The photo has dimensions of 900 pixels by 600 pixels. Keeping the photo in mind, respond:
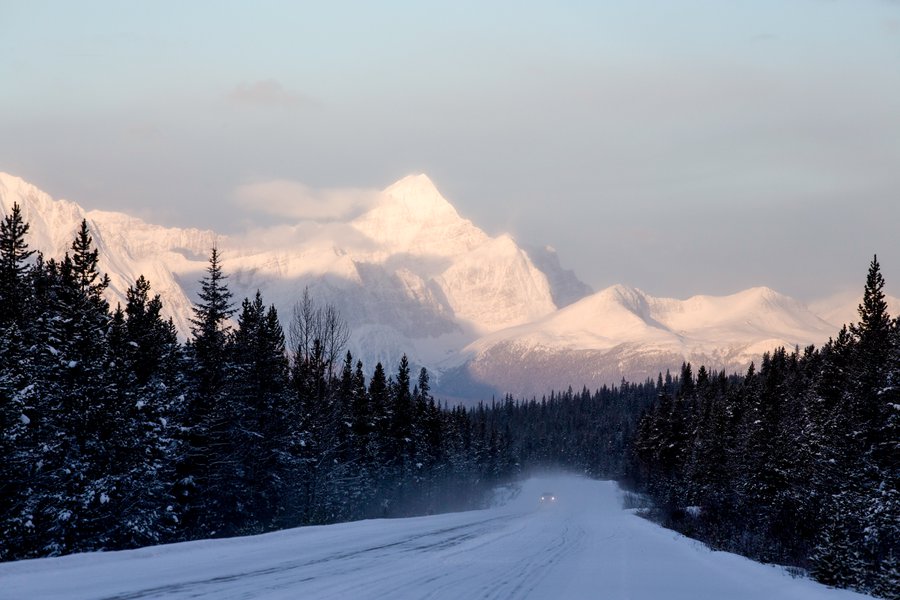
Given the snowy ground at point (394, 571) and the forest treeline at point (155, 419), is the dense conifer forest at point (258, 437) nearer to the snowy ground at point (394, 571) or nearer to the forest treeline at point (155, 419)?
the forest treeline at point (155, 419)

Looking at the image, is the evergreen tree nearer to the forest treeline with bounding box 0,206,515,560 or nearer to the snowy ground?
the forest treeline with bounding box 0,206,515,560

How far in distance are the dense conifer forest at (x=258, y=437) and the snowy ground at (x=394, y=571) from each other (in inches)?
175

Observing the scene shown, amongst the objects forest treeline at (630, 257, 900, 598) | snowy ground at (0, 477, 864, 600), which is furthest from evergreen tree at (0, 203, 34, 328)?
forest treeline at (630, 257, 900, 598)

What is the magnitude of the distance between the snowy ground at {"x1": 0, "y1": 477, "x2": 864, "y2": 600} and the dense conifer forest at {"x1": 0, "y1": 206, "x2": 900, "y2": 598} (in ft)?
14.6

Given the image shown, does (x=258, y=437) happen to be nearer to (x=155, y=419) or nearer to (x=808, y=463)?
(x=155, y=419)

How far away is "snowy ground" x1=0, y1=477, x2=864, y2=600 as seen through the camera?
13195 mm

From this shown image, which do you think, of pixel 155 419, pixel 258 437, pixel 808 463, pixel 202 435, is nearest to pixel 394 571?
pixel 155 419

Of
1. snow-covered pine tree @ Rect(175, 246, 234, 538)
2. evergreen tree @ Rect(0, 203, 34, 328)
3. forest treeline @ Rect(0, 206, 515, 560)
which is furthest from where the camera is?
snow-covered pine tree @ Rect(175, 246, 234, 538)

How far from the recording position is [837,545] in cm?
2303

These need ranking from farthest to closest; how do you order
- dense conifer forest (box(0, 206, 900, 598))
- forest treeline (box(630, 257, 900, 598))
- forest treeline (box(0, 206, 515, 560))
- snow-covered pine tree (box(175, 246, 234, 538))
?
snow-covered pine tree (box(175, 246, 234, 538)) < forest treeline (box(630, 257, 900, 598)) < dense conifer forest (box(0, 206, 900, 598)) < forest treeline (box(0, 206, 515, 560))

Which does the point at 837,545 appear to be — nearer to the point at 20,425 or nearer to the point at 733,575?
the point at 733,575

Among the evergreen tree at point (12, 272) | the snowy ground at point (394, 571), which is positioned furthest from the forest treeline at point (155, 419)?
the snowy ground at point (394, 571)

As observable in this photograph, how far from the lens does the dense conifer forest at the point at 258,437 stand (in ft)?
98.7

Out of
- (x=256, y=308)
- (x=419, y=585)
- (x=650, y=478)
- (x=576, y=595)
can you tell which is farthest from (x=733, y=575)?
(x=650, y=478)
